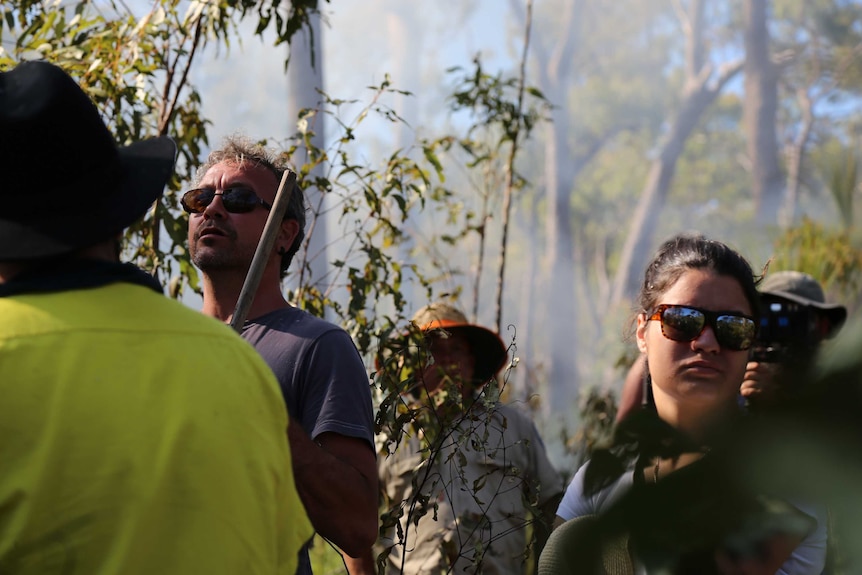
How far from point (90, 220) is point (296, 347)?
38.4 inches

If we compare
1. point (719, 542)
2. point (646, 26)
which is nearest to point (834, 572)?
point (719, 542)

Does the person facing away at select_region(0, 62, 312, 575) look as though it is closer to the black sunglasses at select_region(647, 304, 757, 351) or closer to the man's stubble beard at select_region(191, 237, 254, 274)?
the black sunglasses at select_region(647, 304, 757, 351)

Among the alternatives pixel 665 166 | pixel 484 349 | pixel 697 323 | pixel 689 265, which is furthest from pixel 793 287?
pixel 665 166

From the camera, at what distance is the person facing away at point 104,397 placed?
1170mm

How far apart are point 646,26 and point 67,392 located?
46.7 metres

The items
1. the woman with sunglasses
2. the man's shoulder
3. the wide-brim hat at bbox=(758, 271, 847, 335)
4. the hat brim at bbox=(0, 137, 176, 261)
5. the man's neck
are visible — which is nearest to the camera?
the woman with sunglasses

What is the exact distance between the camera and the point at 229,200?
105 inches

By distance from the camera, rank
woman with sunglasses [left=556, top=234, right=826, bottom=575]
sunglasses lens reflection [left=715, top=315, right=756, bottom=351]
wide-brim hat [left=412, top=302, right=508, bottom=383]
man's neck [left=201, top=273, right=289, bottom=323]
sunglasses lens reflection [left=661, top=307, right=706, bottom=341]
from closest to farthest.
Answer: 1. woman with sunglasses [left=556, top=234, right=826, bottom=575]
2. sunglasses lens reflection [left=715, top=315, right=756, bottom=351]
3. sunglasses lens reflection [left=661, top=307, right=706, bottom=341]
4. man's neck [left=201, top=273, right=289, bottom=323]
5. wide-brim hat [left=412, top=302, right=508, bottom=383]

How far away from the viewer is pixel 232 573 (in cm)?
127

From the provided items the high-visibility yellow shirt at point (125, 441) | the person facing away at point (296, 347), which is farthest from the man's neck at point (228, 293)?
the high-visibility yellow shirt at point (125, 441)

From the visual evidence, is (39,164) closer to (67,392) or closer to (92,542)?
(67,392)

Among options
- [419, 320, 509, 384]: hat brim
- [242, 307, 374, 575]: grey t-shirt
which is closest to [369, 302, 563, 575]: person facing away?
[419, 320, 509, 384]: hat brim

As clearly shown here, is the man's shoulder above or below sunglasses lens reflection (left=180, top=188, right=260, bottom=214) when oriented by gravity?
below

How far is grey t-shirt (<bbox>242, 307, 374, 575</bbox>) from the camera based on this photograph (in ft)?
7.15
